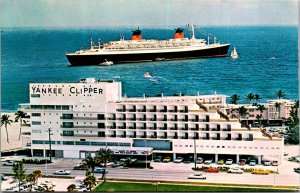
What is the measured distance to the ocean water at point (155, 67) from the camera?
11789 mm

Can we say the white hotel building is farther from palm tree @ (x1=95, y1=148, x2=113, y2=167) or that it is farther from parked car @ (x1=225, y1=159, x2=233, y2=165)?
palm tree @ (x1=95, y1=148, x2=113, y2=167)

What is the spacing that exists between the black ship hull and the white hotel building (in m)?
0.53

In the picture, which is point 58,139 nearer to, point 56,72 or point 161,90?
point 56,72

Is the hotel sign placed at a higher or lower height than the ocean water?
lower

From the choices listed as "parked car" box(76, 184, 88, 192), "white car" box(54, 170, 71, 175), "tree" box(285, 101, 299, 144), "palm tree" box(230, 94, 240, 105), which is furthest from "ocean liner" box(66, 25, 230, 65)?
"parked car" box(76, 184, 88, 192)

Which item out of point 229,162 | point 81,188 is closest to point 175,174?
point 229,162

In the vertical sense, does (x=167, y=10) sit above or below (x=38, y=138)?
above

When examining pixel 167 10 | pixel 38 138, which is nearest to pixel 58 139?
pixel 38 138

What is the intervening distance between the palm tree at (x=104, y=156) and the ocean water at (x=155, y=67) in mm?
1199

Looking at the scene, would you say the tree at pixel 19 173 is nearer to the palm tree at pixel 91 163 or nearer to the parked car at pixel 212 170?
the palm tree at pixel 91 163

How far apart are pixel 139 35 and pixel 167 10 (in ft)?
2.74

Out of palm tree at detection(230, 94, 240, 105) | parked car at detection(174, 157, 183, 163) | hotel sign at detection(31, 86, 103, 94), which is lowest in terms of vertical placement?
parked car at detection(174, 157, 183, 163)

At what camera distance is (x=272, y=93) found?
11.9m

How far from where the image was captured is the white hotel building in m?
11.6
